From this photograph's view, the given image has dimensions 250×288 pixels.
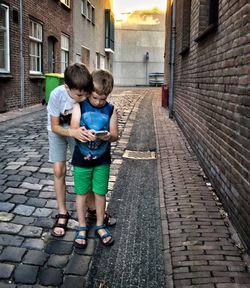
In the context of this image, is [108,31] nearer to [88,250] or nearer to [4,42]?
[4,42]

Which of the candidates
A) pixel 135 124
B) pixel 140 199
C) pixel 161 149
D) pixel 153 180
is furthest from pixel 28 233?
pixel 135 124

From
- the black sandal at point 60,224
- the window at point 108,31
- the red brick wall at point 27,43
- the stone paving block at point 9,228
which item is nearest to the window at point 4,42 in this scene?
the red brick wall at point 27,43

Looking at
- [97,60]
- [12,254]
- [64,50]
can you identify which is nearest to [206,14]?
[12,254]

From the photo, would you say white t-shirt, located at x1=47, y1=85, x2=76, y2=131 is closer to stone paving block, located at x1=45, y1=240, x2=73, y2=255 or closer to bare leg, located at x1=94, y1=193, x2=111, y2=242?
bare leg, located at x1=94, y1=193, x2=111, y2=242

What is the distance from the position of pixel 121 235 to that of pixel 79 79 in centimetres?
149

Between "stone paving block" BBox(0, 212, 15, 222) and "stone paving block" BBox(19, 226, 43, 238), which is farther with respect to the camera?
"stone paving block" BBox(0, 212, 15, 222)

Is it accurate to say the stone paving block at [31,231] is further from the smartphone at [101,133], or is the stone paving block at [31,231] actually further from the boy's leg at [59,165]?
the smartphone at [101,133]

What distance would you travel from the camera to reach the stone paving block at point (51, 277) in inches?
116

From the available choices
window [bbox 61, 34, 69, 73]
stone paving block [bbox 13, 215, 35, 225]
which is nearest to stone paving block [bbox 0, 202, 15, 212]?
stone paving block [bbox 13, 215, 35, 225]

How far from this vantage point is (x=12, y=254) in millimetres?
3357

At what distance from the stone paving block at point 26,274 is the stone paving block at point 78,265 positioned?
234mm

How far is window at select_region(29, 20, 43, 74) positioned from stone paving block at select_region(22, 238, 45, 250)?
41.7ft

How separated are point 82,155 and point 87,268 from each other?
3.03 feet

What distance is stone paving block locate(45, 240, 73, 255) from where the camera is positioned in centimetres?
345
